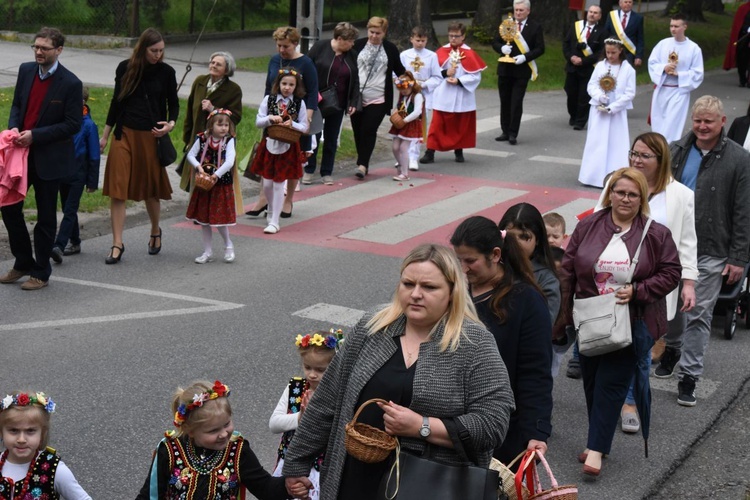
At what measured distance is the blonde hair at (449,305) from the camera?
13.5 feet

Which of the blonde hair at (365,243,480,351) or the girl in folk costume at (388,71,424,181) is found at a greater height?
the blonde hair at (365,243,480,351)

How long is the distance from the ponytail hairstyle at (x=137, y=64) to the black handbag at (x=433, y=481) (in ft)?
22.6

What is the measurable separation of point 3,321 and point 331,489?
5173 mm

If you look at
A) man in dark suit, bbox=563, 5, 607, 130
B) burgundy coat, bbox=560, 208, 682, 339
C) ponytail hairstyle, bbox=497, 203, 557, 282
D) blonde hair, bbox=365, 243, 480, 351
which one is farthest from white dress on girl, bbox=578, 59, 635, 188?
blonde hair, bbox=365, 243, 480, 351

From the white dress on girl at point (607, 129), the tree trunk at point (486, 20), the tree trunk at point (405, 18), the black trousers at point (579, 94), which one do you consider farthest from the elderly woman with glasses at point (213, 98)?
the tree trunk at point (486, 20)

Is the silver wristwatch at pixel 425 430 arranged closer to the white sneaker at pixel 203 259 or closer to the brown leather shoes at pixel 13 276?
the brown leather shoes at pixel 13 276

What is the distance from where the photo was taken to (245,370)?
25.7ft

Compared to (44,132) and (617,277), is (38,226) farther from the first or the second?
(617,277)

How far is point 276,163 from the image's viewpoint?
11.7m

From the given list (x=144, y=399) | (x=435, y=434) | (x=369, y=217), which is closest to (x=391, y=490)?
(x=435, y=434)

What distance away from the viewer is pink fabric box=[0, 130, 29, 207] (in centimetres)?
914

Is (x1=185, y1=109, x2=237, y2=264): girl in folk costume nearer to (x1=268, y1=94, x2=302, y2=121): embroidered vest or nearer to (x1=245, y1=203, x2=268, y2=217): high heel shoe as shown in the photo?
(x1=268, y1=94, x2=302, y2=121): embroidered vest

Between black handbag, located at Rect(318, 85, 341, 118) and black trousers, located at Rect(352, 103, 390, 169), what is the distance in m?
0.58

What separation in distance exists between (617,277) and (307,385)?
A: 6.46 feet
